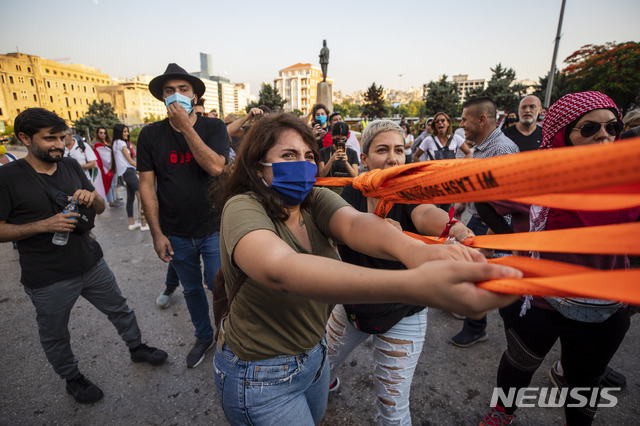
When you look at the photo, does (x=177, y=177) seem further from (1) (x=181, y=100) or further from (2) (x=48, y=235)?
(2) (x=48, y=235)

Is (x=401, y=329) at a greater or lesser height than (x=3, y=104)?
lesser

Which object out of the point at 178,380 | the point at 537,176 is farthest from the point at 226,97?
the point at 537,176

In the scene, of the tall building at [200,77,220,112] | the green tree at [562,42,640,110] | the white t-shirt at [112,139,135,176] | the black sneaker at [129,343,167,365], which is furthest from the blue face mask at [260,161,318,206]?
the tall building at [200,77,220,112]

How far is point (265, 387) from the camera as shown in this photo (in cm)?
130

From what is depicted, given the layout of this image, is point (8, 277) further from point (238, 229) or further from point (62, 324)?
point (238, 229)

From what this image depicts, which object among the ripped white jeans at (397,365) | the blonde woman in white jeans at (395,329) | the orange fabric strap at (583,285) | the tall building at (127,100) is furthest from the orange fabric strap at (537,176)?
the tall building at (127,100)

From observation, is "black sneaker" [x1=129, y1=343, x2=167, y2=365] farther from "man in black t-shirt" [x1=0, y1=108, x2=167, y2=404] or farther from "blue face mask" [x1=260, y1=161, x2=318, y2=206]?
"blue face mask" [x1=260, y1=161, x2=318, y2=206]

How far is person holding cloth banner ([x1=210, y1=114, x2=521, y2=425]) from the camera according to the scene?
1.03 meters

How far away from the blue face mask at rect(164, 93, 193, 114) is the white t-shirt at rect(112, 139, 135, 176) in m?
4.88

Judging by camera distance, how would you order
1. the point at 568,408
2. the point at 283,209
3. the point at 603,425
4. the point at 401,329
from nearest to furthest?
the point at 283,209 → the point at 401,329 → the point at 568,408 → the point at 603,425

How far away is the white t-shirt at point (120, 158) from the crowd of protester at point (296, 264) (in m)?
4.55

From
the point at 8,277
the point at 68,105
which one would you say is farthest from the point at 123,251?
the point at 68,105

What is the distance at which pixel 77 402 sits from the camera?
2.45 meters

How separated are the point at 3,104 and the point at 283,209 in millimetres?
77860
